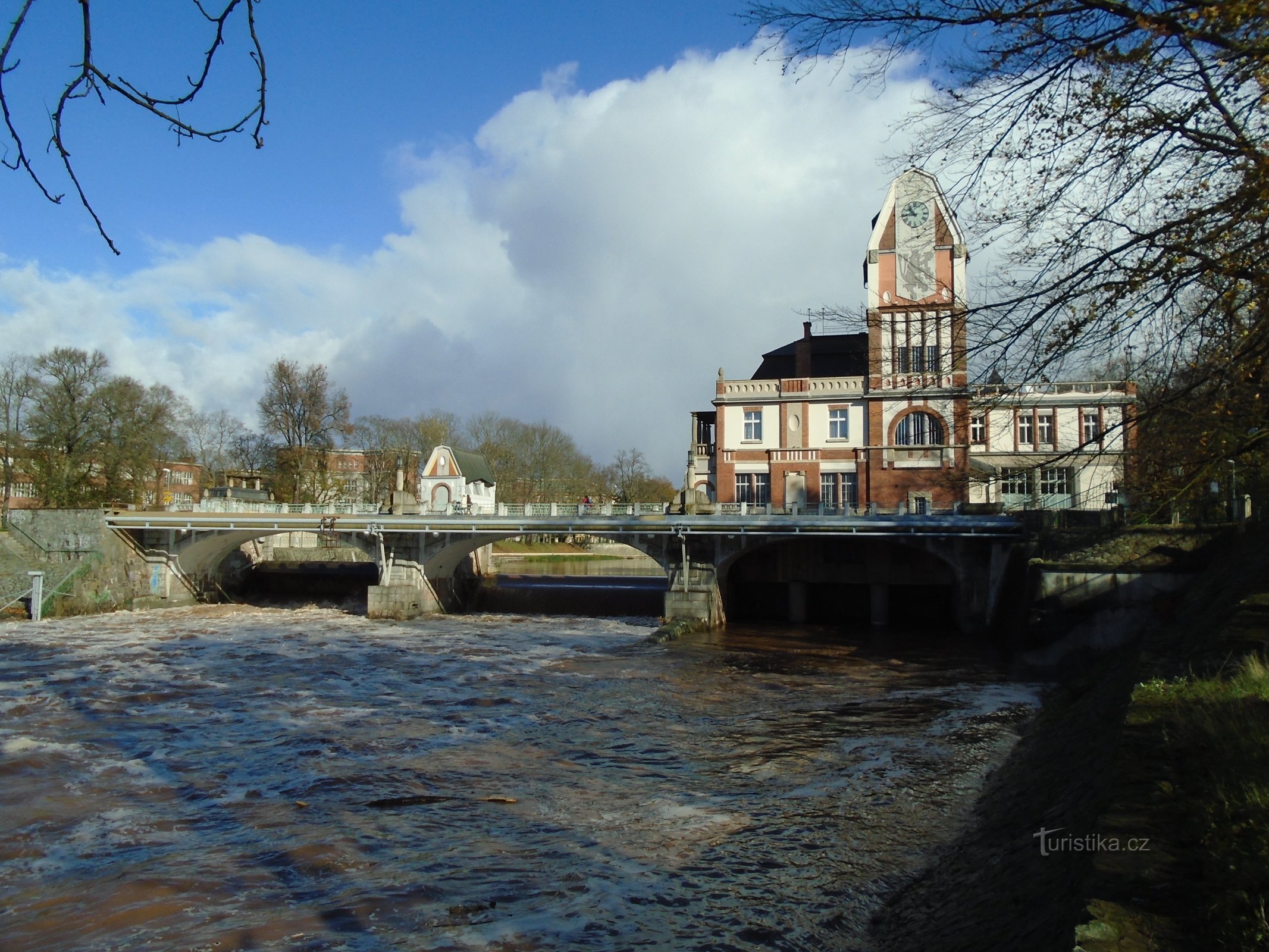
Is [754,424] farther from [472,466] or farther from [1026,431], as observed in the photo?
[472,466]

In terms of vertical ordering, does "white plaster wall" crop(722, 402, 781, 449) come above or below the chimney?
below

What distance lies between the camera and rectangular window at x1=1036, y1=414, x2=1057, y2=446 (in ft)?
147

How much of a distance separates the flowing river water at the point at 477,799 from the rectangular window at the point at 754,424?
19968 millimetres

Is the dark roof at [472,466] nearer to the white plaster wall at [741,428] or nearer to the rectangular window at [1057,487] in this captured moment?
the white plaster wall at [741,428]

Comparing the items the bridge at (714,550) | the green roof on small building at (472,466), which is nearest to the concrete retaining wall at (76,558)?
the bridge at (714,550)

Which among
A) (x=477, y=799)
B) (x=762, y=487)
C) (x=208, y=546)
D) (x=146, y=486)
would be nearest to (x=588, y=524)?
(x=762, y=487)

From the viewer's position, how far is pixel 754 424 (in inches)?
1795

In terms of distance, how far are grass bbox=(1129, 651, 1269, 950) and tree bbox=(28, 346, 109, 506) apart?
54617 mm

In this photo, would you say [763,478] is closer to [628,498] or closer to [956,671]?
[956,671]

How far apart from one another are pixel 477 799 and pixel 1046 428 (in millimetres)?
40589

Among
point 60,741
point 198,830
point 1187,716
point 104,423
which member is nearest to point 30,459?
point 104,423

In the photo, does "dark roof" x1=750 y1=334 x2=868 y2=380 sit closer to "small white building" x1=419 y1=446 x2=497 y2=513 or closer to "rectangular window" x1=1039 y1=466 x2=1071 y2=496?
"rectangular window" x1=1039 y1=466 x2=1071 y2=496

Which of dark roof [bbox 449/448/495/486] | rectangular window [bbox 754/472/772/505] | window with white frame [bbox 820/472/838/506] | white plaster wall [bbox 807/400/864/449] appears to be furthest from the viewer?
dark roof [bbox 449/448/495/486]

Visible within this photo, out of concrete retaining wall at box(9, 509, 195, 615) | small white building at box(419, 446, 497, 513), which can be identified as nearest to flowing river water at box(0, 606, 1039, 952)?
concrete retaining wall at box(9, 509, 195, 615)
